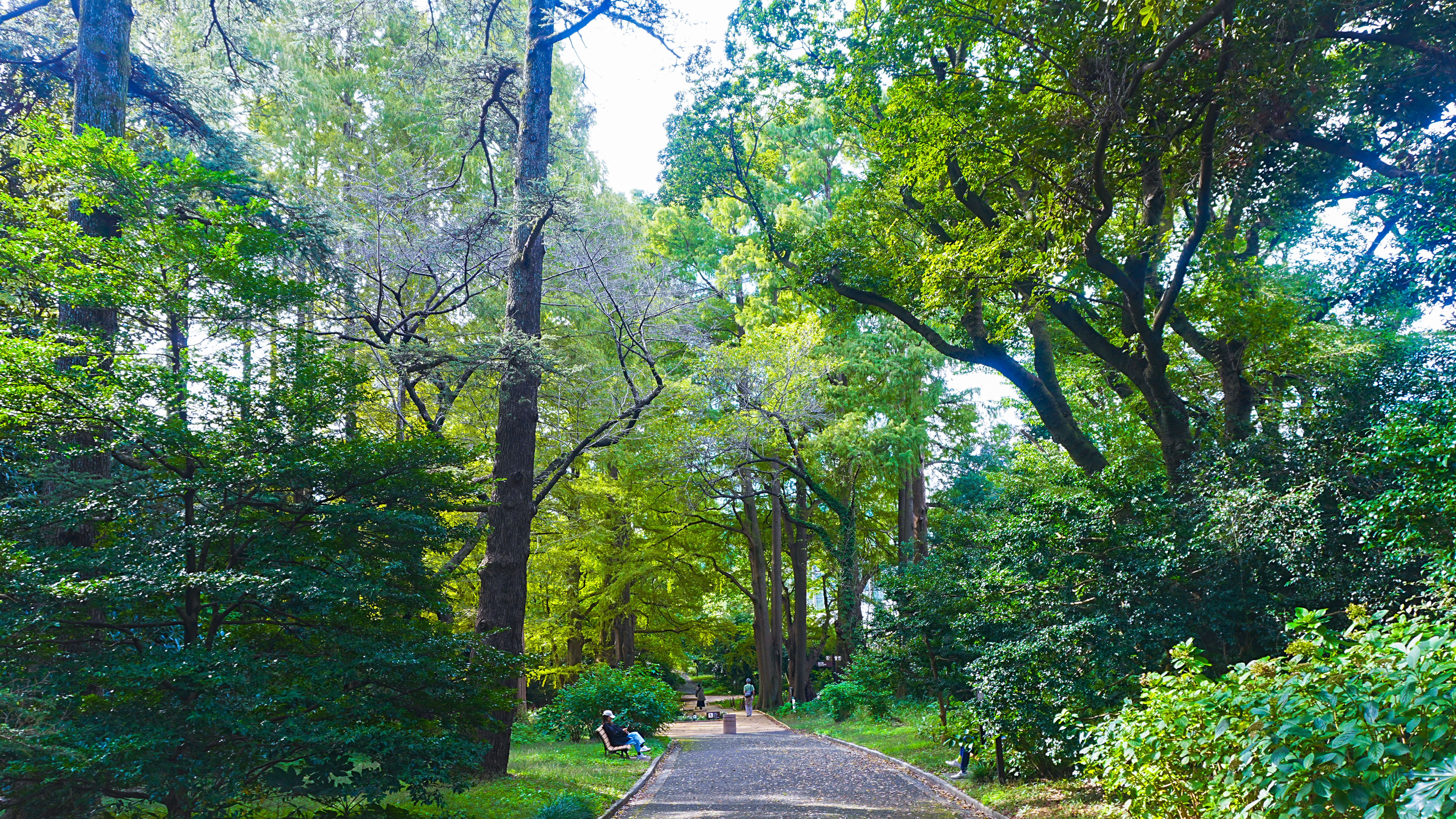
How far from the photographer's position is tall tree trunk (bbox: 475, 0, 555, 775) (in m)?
10.4

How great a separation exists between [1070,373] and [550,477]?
11715 millimetres

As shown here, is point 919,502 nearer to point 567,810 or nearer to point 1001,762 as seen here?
point 1001,762

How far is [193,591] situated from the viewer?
5.71 meters

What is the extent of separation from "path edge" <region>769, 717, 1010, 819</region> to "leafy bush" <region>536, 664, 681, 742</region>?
4.00 m

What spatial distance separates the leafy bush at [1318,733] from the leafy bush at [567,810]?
4833 mm

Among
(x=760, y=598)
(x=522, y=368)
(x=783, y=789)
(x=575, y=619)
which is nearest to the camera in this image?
(x=783, y=789)

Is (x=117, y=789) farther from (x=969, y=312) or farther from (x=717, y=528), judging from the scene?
(x=717, y=528)

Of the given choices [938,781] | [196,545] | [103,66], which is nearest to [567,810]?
[196,545]

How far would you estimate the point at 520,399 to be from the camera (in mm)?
11070

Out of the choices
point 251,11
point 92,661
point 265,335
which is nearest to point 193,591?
point 92,661

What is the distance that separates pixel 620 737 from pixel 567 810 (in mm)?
7133

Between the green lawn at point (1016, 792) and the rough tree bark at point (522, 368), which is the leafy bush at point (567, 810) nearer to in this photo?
the rough tree bark at point (522, 368)

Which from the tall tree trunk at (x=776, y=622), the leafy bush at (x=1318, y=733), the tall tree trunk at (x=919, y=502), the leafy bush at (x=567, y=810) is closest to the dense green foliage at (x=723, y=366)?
the leafy bush at (x=1318, y=733)

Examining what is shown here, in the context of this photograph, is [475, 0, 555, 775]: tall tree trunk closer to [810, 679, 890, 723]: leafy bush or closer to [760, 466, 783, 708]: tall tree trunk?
[810, 679, 890, 723]: leafy bush
